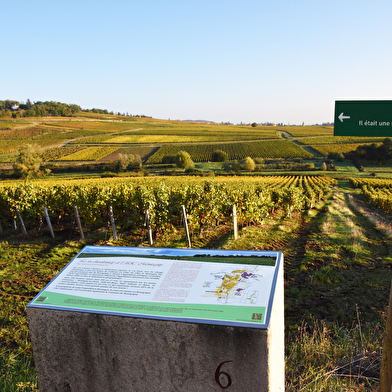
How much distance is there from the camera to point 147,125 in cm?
14300

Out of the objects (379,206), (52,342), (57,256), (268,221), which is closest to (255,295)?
(52,342)

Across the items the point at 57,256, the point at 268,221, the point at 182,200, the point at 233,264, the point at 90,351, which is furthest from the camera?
the point at 268,221

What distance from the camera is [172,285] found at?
7.85 feet

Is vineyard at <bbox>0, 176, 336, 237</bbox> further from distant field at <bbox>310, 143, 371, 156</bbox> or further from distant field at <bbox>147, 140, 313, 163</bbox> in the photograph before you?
distant field at <bbox>310, 143, 371, 156</bbox>

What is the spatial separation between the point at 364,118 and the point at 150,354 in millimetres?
2656

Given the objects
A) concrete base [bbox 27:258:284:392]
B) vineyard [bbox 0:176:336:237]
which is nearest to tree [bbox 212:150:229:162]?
vineyard [bbox 0:176:336:237]

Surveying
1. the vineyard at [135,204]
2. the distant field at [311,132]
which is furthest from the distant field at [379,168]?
the distant field at [311,132]

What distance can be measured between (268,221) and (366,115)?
1160 centimetres

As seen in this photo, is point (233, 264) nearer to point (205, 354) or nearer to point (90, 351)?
point (205, 354)

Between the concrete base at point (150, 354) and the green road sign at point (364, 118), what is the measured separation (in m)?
1.50

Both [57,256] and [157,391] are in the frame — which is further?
[57,256]

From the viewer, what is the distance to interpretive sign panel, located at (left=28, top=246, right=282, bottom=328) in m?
2.11

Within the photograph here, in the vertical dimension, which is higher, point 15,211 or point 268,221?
point 15,211

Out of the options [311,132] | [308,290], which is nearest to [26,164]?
[308,290]
